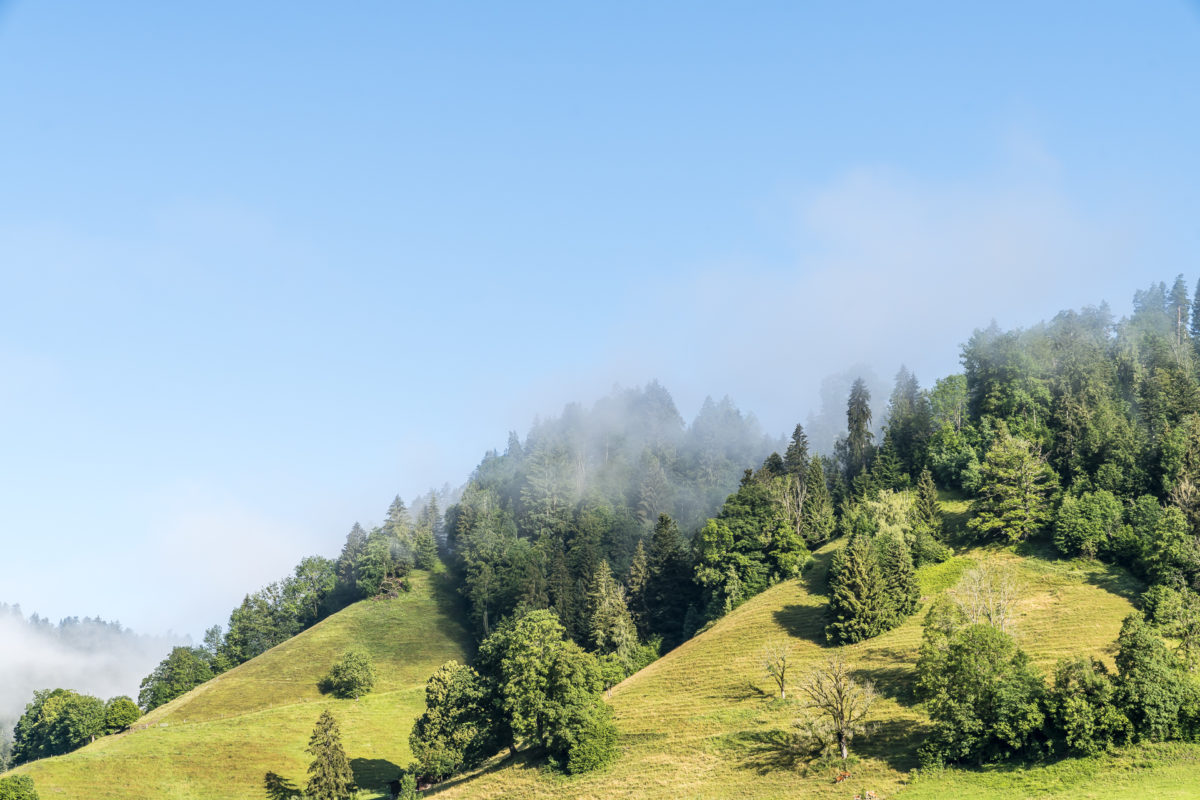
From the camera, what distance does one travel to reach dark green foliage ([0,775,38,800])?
86.1 m

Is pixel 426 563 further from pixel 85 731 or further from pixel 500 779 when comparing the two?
pixel 500 779

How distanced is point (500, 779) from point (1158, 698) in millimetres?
55249

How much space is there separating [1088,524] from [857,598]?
28.4 metres

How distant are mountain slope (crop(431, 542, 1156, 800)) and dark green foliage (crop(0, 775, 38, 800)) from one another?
1546 inches

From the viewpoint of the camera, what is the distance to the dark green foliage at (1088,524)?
10300cm

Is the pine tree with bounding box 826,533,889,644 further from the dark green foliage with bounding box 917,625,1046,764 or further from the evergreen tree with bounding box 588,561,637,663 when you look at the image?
the evergreen tree with bounding box 588,561,637,663

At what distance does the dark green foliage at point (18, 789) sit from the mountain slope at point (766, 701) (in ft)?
129

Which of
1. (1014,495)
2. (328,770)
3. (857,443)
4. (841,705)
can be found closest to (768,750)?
(841,705)

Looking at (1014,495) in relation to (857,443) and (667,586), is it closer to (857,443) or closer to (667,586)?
(857,443)

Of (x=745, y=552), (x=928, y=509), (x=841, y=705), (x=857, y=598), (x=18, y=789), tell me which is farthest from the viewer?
(x=745, y=552)

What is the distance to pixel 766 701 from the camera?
287ft

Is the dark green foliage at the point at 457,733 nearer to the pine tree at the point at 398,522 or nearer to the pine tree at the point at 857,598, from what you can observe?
the pine tree at the point at 857,598

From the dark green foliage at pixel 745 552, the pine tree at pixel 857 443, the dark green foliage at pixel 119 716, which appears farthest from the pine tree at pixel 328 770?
the pine tree at pixel 857 443

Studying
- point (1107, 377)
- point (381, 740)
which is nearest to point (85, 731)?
point (381, 740)
